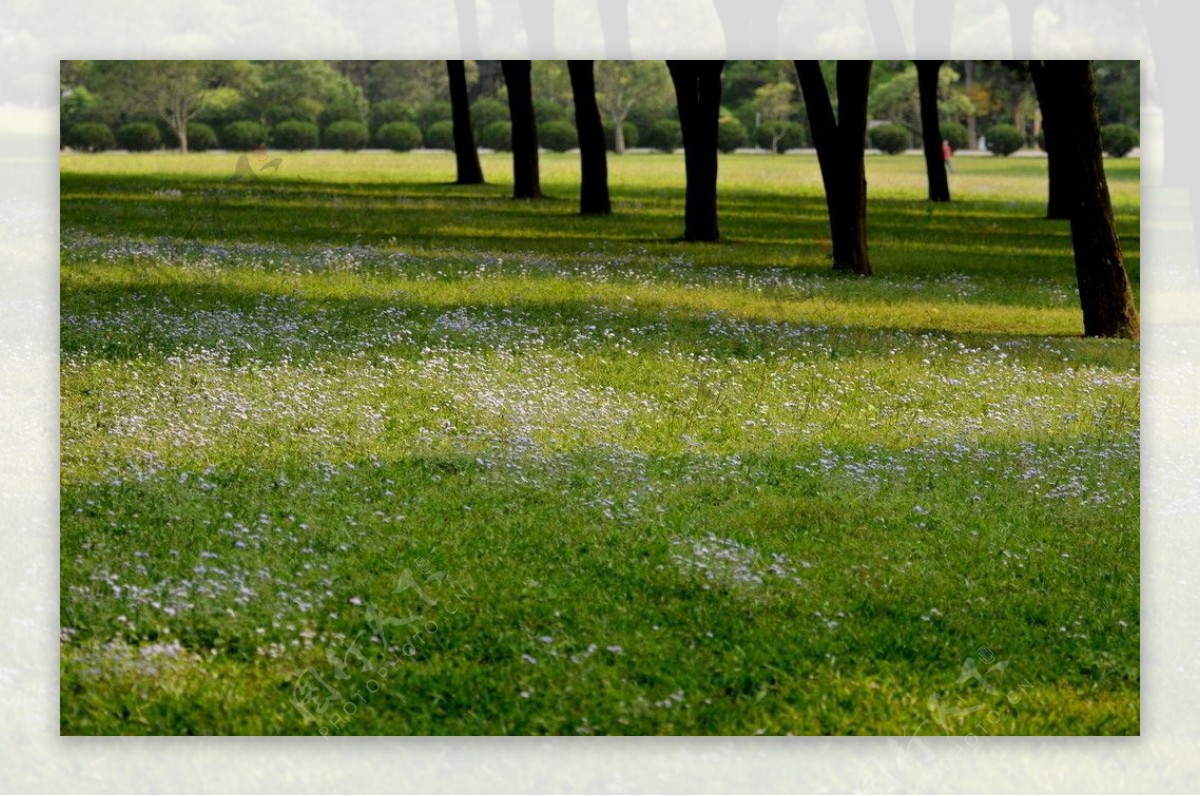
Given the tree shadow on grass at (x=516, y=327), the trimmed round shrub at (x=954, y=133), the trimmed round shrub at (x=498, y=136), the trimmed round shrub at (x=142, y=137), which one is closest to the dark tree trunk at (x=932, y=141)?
the trimmed round shrub at (x=954, y=133)

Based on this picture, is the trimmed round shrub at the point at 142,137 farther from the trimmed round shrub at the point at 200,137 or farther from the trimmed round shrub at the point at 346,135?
the trimmed round shrub at the point at 346,135

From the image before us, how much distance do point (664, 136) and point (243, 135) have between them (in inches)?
108

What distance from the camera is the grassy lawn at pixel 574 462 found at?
857 cm

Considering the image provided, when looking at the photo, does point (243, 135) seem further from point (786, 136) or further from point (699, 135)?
point (786, 136)

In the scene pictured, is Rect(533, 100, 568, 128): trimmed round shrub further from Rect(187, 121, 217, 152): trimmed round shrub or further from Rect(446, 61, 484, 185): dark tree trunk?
Rect(187, 121, 217, 152): trimmed round shrub

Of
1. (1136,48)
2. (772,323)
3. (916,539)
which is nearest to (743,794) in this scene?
(916,539)

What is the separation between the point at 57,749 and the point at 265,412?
217 centimetres

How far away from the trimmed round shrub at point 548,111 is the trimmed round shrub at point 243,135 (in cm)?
169

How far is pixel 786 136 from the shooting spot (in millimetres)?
11305

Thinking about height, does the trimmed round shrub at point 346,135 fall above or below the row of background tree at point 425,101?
below

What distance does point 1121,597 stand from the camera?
943 cm

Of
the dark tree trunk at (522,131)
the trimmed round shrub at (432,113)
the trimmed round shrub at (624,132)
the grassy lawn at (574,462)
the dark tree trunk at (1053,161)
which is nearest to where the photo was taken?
the grassy lawn at (574,462)

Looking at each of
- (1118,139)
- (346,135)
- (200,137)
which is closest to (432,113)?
(346,135)

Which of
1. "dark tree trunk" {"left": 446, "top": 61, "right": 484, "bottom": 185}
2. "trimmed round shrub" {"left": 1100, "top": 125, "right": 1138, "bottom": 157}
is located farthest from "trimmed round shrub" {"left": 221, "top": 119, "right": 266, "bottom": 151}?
"trimmed round shrub" {"left": 1100, "top": 125, "right": 1138, "bottom": 157}
